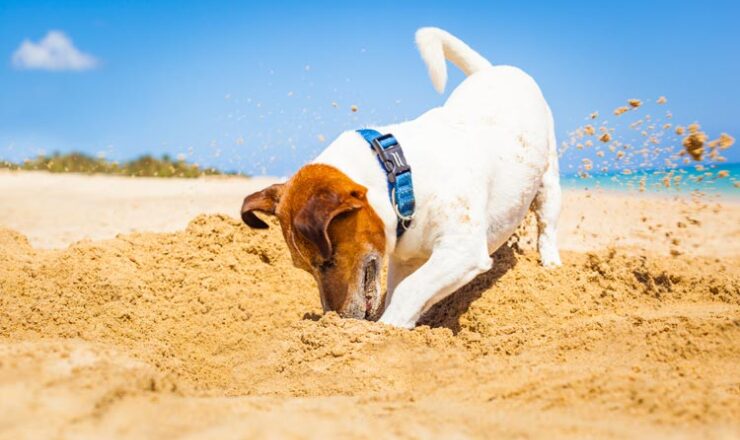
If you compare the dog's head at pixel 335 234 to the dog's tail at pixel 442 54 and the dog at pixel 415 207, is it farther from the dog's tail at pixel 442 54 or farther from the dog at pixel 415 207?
the dog's tail at pixel 442 54

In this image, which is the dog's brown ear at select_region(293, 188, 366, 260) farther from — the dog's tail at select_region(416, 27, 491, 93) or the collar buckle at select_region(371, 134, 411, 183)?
the dog's tail at select_region(416, 27, 491, 93)

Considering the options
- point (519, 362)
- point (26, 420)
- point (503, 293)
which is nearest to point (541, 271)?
point (503, 293)

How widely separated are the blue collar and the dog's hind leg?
199 cm

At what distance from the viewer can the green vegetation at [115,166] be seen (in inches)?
634

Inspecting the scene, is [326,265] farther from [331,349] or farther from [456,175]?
[456,175]

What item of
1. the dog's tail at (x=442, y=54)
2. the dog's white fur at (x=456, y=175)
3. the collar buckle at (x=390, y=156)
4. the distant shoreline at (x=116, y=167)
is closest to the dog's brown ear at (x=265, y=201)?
the dog's white fur at (x=456, y=175)

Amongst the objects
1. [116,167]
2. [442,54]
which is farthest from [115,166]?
[442,54]

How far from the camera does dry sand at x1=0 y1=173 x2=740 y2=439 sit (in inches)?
75.2

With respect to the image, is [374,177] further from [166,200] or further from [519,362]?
[166,200]

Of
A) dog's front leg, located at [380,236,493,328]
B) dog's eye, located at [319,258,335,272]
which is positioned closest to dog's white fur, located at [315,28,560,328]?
dog's front leg, located at [380,236,493,328]

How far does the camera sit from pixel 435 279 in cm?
335

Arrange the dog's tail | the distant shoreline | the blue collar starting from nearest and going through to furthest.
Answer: the blue collar → the dog's tail → the distant shoreline

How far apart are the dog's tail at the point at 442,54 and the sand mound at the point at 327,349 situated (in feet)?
4.76

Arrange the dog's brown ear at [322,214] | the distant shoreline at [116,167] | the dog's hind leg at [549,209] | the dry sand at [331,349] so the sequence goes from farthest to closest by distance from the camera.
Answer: the distant shoreline at [116,167] < the dog's hind leg at [549,209] < the dog's brown ear at [322,214] < the dry sand at [331,349]
